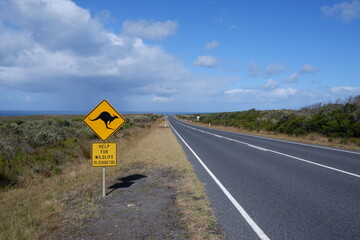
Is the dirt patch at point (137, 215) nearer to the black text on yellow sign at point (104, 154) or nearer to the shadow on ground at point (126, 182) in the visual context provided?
the shadow on ground at point (126, 182)

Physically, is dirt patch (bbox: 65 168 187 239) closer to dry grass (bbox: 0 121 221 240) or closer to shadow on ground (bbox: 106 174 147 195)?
shadow on ground (bbox: 106 174 147 195)

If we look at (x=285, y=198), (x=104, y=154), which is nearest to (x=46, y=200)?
(x=104, y=154)

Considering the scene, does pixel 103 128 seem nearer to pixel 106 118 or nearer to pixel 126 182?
pixel 106 118

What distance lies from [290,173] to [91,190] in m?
5.85

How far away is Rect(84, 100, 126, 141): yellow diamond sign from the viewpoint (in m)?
6.61

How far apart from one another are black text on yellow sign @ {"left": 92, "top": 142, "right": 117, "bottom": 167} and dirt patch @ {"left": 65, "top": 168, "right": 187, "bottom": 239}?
726mm

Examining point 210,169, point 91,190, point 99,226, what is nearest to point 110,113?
point 91,190

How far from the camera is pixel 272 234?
3965mm

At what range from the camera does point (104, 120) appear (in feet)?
22.0

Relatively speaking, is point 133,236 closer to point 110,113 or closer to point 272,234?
point 272,234

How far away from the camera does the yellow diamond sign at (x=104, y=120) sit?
21.7 ft

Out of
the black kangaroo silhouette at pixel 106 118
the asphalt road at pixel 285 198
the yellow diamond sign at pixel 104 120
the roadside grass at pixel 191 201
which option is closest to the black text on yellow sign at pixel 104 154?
the yellow diamond sign at pixel 104 120

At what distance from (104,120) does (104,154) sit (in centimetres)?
84

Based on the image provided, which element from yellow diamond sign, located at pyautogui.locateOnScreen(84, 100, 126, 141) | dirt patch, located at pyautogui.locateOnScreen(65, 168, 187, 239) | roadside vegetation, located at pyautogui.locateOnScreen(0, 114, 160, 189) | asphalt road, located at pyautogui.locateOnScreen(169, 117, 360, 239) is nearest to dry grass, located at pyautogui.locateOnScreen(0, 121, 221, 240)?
dirt patch, located at pyautogui.locateOnScreen(65, 168, 187, 239)
